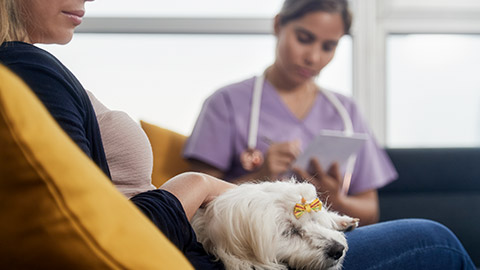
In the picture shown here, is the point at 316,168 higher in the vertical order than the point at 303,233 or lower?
lower

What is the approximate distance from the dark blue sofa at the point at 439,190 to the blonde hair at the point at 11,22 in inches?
66.7

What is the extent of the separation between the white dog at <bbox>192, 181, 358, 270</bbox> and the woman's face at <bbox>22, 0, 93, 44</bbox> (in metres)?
0.39

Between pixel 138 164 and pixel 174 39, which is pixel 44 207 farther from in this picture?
pixel 174 39

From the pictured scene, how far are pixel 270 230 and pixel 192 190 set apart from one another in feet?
0.46

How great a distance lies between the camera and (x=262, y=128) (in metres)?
1.87

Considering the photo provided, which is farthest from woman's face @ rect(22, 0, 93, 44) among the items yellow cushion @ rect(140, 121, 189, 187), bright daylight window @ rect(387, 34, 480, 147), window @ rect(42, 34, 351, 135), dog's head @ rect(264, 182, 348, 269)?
bright daylight window @ rect(387, 34, 480, 147)

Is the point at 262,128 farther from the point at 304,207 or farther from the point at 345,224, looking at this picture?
the point at 304,207

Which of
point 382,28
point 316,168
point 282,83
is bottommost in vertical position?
point 316,168

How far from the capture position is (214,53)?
2.57 metres

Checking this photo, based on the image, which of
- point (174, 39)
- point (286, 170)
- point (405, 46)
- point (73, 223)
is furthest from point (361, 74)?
point (73, 223)

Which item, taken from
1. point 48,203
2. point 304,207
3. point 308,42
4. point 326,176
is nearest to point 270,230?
point 304,207

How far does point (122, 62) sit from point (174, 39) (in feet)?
0.90

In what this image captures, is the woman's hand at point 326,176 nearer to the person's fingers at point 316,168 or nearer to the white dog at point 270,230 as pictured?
the person's fingers at point 316,168

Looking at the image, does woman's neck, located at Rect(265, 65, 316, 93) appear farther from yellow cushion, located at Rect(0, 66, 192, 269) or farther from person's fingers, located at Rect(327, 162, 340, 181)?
yellow cushion, located at Rect(0, 66, 192, 269)
